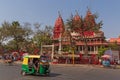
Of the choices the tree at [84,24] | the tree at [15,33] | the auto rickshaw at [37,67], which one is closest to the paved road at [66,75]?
the auto rickshaw at [37,67]

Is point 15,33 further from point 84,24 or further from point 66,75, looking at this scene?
point 66,75

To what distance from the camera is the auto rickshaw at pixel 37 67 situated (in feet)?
73.4

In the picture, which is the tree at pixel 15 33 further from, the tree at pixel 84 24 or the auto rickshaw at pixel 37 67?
the auto rickshaw at pixel 37 67

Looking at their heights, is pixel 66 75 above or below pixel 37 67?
below

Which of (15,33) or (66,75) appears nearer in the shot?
(66,75)

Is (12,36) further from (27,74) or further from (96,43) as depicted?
(27,74)

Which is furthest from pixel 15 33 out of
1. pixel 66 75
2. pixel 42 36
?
pixel 66 75

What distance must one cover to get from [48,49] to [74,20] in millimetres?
14608

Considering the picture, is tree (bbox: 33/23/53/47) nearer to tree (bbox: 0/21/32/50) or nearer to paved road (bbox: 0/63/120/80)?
tree (bbox: 0/21/32/50)

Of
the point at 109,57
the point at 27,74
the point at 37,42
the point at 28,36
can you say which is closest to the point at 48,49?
the point at 37,42

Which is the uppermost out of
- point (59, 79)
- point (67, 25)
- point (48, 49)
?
point (67, 25)

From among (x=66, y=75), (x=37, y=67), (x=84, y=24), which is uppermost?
(x=84, y=24)

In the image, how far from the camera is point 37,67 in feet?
74.2

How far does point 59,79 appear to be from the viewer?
66.3ft
